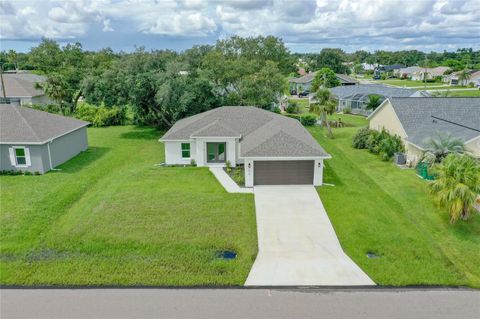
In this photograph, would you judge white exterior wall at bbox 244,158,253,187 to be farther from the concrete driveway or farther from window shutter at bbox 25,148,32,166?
window shutter at bbox 25,148,32,166

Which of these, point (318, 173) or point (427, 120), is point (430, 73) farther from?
point (318, 173)

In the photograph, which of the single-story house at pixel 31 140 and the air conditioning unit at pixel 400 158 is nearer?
the single-story house at pixel 31 140

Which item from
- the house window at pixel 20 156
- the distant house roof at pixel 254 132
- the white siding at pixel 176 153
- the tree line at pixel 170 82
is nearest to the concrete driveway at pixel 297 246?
the distant house roof at pixel 254 132

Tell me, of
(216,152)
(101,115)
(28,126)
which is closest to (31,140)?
(28,126)

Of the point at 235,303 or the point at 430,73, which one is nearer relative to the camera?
the point at 235,303

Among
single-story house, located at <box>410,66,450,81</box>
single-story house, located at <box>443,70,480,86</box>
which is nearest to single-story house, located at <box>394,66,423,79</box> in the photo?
single-story house, located at <box>410,66,450,81</box>

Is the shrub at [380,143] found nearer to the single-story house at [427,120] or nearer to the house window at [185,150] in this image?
the single-story house at [427,120]
